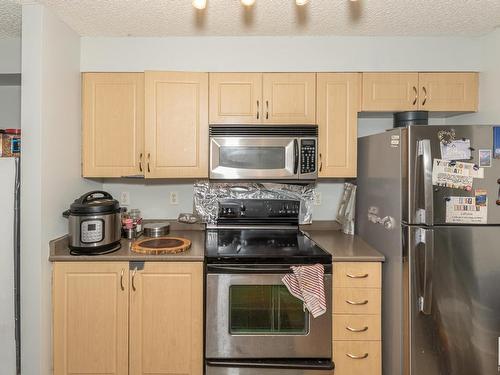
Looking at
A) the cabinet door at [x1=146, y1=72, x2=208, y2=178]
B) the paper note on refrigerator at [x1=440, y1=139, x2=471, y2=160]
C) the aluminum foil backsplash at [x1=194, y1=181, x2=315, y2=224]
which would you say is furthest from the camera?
the aluminum foil backsplash at [x1=194, y1=181, x2=315, y2=224]

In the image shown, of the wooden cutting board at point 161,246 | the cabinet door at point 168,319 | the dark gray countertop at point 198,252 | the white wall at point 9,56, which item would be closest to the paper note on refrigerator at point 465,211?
the dark gray countertop at point 198,252

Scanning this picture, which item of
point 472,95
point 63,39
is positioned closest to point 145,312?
point 63,39

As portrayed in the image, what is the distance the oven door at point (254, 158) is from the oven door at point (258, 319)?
63 cm

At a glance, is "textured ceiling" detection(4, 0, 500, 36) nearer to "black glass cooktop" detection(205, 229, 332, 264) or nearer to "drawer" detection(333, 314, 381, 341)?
"black glass cooktop" detection(205, 229, 332, 264)

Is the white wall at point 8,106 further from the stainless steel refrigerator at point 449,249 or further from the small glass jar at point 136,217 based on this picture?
the stainless steel refrigerator at point 449,249

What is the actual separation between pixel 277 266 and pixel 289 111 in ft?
3.43

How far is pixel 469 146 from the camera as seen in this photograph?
65.4 inches

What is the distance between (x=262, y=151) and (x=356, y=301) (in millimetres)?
1094

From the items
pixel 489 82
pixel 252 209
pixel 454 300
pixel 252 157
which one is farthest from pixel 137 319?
pixel 489 82

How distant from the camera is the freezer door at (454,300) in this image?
169 centimetres

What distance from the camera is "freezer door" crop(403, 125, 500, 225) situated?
5.46 ft

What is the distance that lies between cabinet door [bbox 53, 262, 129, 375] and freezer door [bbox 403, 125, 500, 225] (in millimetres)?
1679

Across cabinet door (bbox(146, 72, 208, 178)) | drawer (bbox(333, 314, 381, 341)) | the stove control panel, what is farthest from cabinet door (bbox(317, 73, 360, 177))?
drawer (bbox(333, 314, 381, 341))

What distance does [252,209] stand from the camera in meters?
2.47
